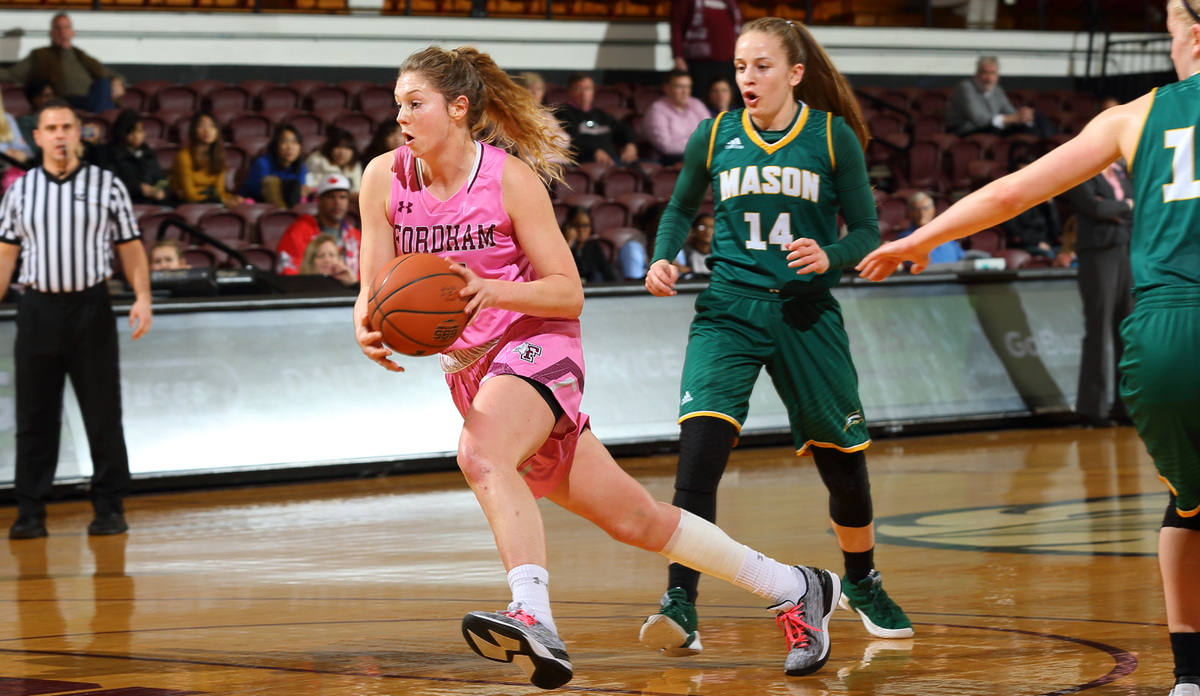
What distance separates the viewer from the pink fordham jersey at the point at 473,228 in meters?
3.67

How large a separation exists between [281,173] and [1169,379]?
1008 centimetres

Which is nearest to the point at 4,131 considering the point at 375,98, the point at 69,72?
the point at 69,72

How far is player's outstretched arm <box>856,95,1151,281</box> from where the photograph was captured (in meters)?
3.20

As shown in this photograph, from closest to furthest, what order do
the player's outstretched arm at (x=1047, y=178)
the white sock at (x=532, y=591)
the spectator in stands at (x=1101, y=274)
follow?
1. the player's outstretched arm at (x=1047, y=178)
2. the white sock at (x=532, y=591)
3. the spectator in stands at (x=1101, y=274)

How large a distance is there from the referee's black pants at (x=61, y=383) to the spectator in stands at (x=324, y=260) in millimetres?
2629

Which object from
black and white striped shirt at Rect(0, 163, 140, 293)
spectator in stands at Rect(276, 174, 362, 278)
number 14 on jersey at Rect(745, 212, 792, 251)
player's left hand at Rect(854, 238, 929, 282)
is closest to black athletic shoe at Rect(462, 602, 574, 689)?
player's left hand at Rect(854, 238, 929, 282)

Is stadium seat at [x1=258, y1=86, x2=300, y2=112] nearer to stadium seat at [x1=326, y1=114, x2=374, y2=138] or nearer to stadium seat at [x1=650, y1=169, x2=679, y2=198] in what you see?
stadium seat at [x1=326, y1=114, x2=374, y2=138]

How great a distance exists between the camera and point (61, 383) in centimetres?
714

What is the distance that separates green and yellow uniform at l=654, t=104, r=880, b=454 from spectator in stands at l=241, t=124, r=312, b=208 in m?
7.95

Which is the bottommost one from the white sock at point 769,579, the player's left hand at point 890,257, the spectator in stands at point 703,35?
the white sock at point 769,579

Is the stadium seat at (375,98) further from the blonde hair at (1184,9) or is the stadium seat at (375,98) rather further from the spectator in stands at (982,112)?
the blonde hair at (1184,9)

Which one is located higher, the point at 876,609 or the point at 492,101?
the point at 492,101

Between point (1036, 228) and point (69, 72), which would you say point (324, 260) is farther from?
point (1036, 228)

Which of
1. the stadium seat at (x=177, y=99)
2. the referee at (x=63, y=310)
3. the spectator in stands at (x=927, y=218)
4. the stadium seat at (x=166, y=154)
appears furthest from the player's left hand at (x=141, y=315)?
the stadium seat at (x=177, y=99)
